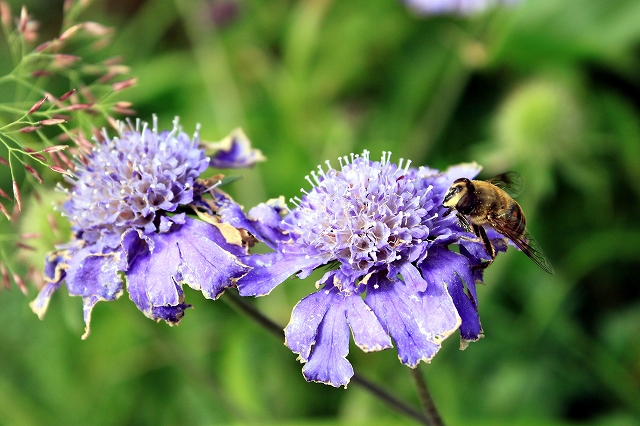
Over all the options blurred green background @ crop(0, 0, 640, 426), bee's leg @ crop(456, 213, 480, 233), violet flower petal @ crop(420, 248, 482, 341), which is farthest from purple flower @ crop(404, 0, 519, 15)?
violet flower petal @ crop(420, 248, 482, 341)

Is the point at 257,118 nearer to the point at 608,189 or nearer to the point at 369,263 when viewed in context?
the point at 608,189

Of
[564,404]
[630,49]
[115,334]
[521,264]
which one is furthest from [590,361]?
[115,334]

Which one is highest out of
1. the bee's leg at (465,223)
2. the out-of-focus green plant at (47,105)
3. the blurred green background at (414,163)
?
the out-of-focus green plant at (47,105)

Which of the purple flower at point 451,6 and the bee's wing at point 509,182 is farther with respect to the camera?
the purple flower at point 451,6

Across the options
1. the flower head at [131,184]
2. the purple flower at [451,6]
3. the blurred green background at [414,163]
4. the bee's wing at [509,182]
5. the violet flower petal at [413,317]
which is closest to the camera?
the violet flower petal at [413,317]

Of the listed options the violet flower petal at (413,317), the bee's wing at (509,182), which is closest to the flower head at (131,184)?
the violet flower petal at (413,317)

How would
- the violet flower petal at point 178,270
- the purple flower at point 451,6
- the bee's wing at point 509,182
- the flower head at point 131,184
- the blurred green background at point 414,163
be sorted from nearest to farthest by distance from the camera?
the violet flower petal at point 178,270
the flower head at point 131,184
the bee's wing at point 509,182
the blurred green background at point 414,163
the purple flower at point 451,6

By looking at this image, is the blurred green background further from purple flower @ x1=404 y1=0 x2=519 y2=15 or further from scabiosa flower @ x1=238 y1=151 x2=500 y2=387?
scabiosa flower @ x1=238 y1=151 x2=500 y2=387

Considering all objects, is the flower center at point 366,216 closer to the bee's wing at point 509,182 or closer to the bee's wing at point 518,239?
the bee's wing at point 518,239
